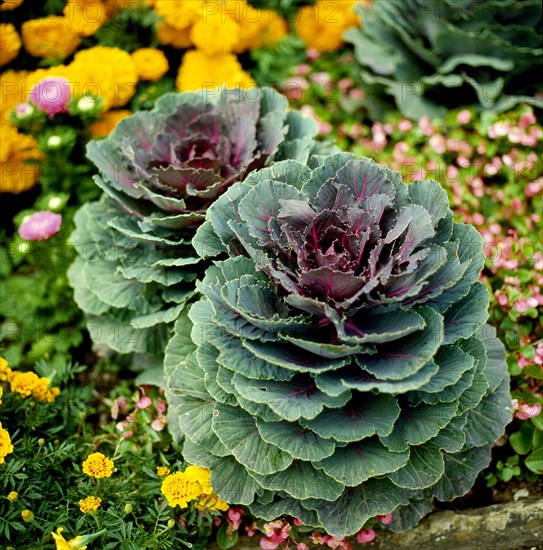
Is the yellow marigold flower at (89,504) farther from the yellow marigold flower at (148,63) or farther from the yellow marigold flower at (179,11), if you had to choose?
the yellow marigold flower at (179,11)

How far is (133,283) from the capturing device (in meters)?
2.16

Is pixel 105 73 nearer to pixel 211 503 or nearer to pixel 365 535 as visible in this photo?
pixel 211 503

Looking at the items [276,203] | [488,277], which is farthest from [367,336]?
[488,277]

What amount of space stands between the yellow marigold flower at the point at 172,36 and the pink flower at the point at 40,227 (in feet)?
3.75

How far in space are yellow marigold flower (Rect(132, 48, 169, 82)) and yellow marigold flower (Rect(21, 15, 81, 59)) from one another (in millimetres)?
277

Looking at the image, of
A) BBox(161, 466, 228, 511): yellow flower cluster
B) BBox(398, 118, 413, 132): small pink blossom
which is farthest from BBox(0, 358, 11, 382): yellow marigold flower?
BBox(398, 118, 413, 132): small pink blossom

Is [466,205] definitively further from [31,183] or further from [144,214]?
[31,183]

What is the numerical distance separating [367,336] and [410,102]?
6.36 feet

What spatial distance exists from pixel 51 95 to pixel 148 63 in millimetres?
547

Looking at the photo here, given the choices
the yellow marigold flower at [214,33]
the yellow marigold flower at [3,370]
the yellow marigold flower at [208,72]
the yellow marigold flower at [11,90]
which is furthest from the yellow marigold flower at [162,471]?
the yellow marigold flower at [214,33]

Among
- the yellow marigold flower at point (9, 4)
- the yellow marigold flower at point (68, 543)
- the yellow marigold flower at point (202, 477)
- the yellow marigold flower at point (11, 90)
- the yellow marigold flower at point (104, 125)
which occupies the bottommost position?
the yellow marigold flower at point (202, 477)

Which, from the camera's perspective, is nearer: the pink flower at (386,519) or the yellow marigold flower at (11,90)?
the pink flower at (386,519)

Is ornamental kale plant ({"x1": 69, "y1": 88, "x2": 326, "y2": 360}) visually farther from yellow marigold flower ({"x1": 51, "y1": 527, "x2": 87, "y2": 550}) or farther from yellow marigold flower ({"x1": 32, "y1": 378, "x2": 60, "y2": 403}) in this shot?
yellow marigold flower ({"x1": 51, "y1": 527, "x2": 87, "y2": 550})

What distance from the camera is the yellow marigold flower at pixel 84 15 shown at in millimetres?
2781
